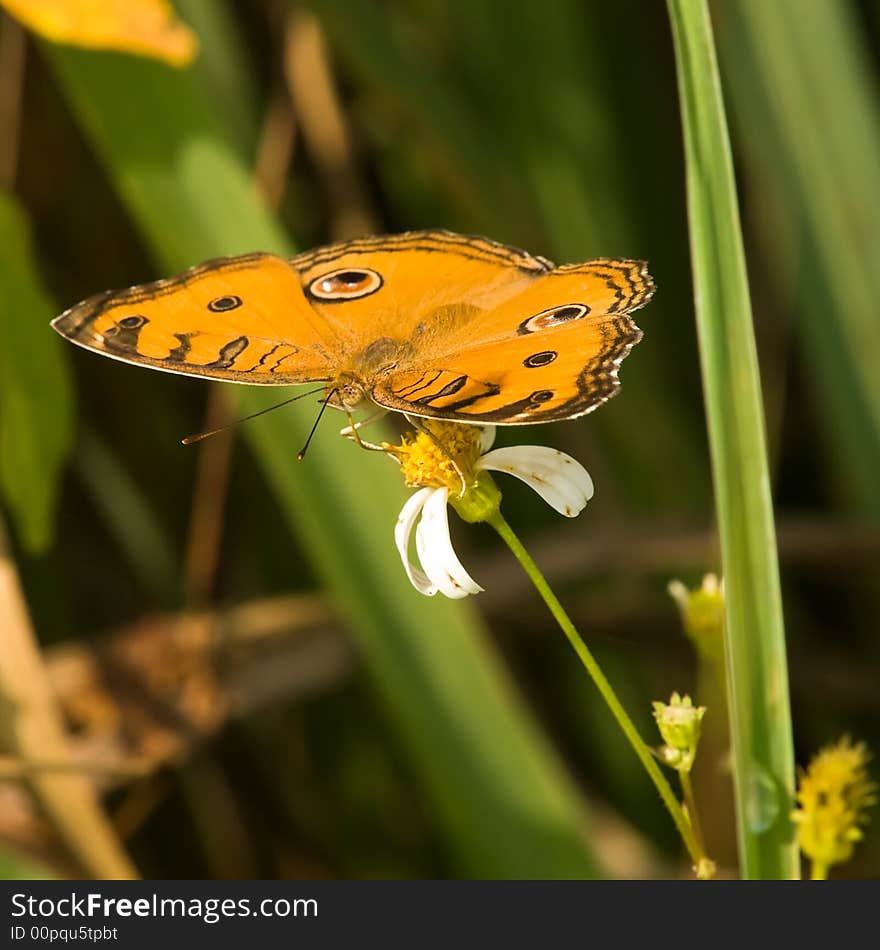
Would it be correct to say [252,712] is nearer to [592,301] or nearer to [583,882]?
[583,882]

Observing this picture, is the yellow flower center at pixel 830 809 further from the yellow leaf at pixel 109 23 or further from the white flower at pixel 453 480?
the yellow leaf at pixel 109 23

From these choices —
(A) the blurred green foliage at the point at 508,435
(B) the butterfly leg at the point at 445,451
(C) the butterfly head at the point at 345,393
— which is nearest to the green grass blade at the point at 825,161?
(A) the blurred green foliage at the point at 508,435

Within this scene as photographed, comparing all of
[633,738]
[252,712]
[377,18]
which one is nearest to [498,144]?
[377,18]

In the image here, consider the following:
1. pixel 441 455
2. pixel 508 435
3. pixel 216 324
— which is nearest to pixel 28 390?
pixel 216 324

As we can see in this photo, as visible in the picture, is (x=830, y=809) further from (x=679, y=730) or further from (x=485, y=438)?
(x=485, y=438)

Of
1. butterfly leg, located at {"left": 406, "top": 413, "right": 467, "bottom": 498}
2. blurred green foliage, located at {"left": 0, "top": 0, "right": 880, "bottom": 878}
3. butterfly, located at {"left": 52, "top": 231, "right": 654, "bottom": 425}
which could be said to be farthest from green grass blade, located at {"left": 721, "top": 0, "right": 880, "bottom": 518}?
butterfly leg, located at {"left": 406, "top": 413, "right": 467, "bottom": 498}

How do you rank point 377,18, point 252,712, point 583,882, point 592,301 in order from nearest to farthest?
point 592,301 < point 583,882 < point 377,18 < point 252,712
